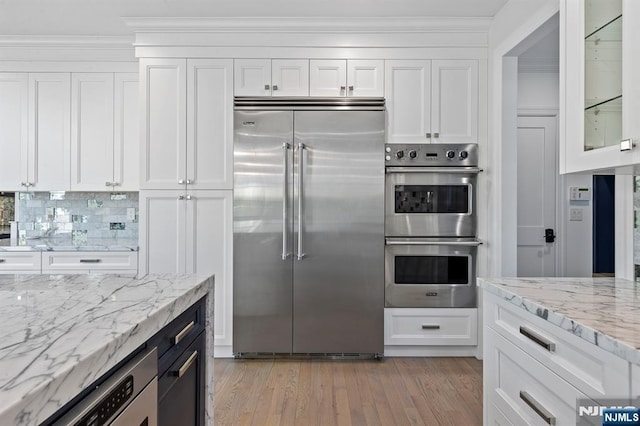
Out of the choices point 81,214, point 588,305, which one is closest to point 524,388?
point 588,305

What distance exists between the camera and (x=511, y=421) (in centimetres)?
138

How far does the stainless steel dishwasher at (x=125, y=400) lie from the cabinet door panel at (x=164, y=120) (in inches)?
85.5

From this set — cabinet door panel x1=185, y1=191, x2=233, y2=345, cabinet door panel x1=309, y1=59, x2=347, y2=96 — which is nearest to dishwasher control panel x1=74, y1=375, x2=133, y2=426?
cabinet door panel x1=185, y1=191, x2=233, y2=345

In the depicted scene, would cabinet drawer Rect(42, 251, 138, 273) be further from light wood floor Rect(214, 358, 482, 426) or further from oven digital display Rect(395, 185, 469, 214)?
oven digital display Rect(395, 185, 469, 214)

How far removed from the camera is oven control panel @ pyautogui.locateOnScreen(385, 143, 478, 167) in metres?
2.92

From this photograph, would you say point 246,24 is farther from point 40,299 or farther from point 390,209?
point 40,299

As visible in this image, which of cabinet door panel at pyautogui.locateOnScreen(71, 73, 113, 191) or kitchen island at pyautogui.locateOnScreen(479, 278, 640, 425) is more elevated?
cabinet door panel at pyautogui.locateOnScreen(71, 73, 113, 191)

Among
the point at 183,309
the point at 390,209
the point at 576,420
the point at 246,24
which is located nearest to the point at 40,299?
the point at 183,309

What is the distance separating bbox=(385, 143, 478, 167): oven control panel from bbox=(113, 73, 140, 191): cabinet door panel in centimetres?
223

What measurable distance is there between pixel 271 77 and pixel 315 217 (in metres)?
1.18

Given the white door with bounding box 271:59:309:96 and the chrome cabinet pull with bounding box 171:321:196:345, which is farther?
Result: the white door with bounding box 271:59:309:96

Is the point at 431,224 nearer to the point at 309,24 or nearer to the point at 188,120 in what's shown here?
the point at 309,24

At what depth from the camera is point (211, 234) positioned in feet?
9.71

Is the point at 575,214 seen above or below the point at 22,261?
above
